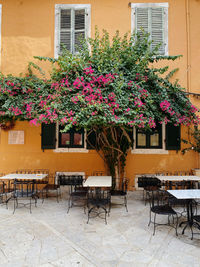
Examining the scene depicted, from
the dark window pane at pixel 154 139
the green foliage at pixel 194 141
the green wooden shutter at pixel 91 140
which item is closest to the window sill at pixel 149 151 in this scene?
the dark window pane at pixel 154 139

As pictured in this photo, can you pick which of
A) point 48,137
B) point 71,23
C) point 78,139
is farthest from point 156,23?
point 48,137

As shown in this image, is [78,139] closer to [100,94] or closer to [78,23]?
[100,94]

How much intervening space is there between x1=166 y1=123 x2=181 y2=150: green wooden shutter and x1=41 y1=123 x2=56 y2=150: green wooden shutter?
4253 millimetres

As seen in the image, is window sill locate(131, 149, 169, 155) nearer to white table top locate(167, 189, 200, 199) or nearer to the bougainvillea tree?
the bougainvillea tree

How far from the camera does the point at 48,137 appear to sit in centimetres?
807

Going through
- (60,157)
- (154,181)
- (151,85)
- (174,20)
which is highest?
(174,20)

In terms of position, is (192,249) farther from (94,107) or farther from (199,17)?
(199,17)

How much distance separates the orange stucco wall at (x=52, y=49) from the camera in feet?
26.5

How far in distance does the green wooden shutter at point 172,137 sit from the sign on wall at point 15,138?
5483mm

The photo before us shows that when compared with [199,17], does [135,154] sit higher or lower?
lower

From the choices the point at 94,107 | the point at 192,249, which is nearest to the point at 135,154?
the point at 94,107

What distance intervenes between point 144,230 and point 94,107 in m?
3.05

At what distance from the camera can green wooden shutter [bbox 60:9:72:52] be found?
334 inches

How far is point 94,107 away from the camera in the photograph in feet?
17.9
